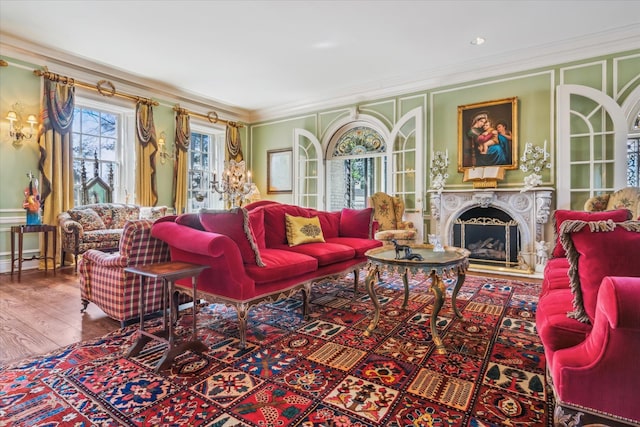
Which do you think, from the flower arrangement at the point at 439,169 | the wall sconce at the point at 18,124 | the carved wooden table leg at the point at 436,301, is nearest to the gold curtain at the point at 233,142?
the wall sconce at the point at 18,124

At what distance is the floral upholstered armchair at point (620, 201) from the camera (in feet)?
12.0

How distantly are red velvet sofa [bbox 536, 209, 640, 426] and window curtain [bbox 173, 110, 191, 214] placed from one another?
628cm

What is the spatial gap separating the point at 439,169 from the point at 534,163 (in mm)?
1313

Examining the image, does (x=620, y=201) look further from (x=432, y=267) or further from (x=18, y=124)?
(x=18, y=124)

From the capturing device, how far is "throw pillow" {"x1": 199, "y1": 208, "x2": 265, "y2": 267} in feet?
8.23

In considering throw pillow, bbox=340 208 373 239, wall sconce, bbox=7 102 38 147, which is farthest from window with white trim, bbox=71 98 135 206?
throw pillow, bbox=340 208 373 239

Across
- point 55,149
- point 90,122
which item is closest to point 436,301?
point 55,149

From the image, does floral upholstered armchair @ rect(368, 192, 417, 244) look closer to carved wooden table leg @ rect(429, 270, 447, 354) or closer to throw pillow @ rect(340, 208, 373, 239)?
throw pillow @ rect(340, 208, 373, 239)

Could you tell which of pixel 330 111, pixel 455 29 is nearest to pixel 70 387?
pixel 455 29

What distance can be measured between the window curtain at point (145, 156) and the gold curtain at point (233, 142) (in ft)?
5.70

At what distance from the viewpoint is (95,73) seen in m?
5.27

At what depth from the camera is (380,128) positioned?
20.4 feet

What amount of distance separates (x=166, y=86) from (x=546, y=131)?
6308 mm

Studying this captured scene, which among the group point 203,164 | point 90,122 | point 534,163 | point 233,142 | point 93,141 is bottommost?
point 534,163
